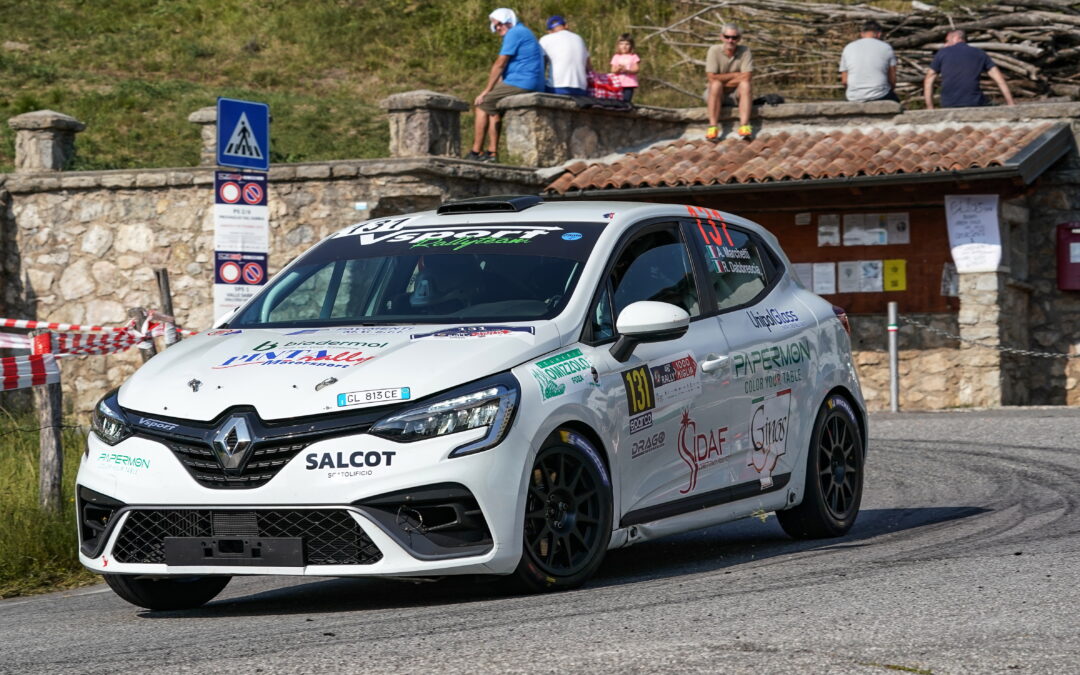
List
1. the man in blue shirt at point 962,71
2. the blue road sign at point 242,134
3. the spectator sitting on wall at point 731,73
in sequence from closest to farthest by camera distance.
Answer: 1. the blue road sign at point 242,134
2. the man in blue shirt at point 962,71
3. the spectator sitting on wall at point 731,73

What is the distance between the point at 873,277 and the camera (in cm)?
2133

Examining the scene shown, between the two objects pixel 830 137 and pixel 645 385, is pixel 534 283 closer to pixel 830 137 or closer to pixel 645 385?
pixel 645 385

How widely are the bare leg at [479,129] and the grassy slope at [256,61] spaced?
9.26 feet

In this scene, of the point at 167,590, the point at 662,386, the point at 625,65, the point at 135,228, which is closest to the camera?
the point at 167,590

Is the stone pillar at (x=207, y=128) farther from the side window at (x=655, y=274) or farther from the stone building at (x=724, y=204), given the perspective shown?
the side window at (x=655, y=274)

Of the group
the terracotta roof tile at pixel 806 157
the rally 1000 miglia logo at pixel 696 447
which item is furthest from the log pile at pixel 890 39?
the rally 1000 miglia logo at pixel 696 447

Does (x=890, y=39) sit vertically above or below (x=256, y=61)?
below

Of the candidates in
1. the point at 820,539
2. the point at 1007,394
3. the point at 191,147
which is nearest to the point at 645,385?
the point at 820,539

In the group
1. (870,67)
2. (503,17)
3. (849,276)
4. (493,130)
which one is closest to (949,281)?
(849,276)

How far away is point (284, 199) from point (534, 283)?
43.1ft

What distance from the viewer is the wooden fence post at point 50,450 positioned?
965 centimetres

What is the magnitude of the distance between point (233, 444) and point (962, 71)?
17405 mm

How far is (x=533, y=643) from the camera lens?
18.6ft

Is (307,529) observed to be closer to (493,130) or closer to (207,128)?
(207,128)
